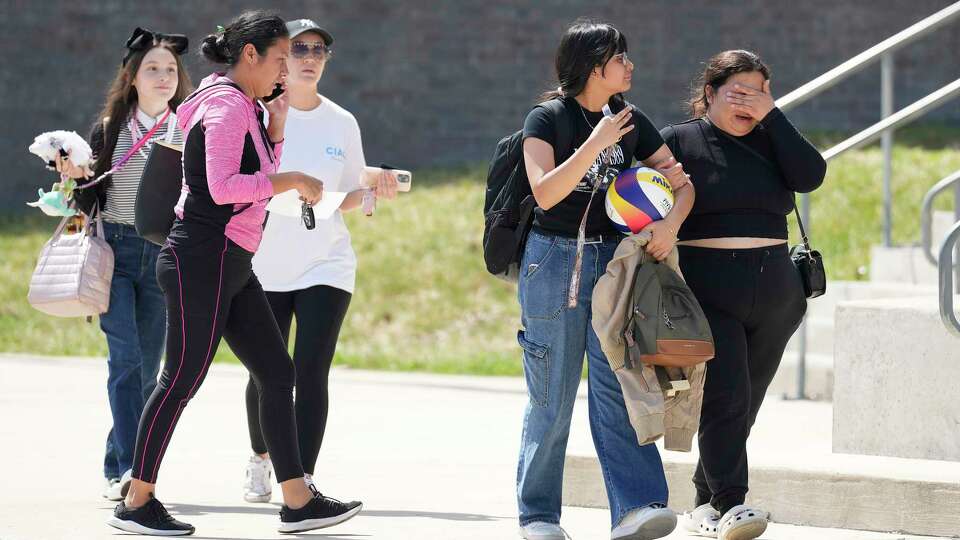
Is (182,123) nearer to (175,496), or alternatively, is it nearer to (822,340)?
(175,496)

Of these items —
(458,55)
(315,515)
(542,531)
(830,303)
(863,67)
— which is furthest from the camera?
(458,55)

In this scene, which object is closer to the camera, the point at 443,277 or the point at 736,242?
the point at 736,242

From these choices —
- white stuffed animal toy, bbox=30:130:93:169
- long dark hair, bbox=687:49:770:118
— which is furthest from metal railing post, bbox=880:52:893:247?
white stuffed animal toy, bbox=30:130:93:169

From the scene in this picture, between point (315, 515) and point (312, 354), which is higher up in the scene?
point (312, 354)

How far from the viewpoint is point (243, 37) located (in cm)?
542

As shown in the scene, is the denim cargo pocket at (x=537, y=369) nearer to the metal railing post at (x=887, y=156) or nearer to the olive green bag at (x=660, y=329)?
the olive green bag at (x=660, y=329)

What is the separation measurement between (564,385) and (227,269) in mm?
1211

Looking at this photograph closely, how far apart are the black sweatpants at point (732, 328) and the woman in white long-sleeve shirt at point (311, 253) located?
4.81 ft

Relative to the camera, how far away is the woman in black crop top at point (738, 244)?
209 inches

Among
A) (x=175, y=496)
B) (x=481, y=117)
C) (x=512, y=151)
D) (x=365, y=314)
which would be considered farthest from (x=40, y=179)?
(x=512, y=151)

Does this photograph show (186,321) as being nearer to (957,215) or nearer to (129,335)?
(129,335)

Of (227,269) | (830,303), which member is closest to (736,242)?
(227,269)

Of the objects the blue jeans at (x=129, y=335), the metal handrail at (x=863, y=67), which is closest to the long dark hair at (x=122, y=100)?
the blue jeans at (x=129, y=335)

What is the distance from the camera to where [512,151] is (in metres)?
5.27
